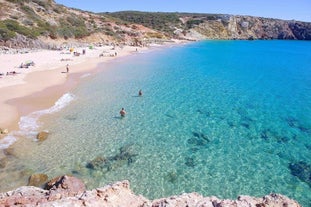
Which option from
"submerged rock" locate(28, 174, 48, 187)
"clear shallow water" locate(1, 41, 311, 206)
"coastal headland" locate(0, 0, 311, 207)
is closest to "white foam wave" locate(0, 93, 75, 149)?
"coastal headland" locate(0, 0, 311, 207)

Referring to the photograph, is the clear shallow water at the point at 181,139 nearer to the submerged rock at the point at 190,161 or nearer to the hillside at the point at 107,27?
the submerged rock at the point at 190,161

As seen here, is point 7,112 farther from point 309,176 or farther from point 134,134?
point 309,176

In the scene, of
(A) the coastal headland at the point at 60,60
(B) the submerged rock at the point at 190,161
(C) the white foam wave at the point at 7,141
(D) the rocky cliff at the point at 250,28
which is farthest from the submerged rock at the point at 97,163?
(D) the rocky cliff at the point at 250,28

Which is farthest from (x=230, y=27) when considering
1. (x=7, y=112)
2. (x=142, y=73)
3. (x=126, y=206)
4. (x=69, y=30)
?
(x=126, y=206)

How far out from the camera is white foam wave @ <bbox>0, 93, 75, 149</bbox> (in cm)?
1866

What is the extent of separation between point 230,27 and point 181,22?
28149 mm

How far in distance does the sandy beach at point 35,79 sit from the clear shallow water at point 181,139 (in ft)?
8.28

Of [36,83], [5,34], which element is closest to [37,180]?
[36,83]

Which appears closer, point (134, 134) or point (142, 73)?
point (134, 134)

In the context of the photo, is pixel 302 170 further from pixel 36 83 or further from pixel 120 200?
pixel 36 83

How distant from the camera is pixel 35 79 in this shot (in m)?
34.9

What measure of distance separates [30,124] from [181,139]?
37.8 feet

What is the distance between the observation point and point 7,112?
2347cm

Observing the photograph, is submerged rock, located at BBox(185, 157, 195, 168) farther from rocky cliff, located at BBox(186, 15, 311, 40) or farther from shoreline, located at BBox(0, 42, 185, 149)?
rocky cliff, located at BBox(186, 15, 311, 40)
